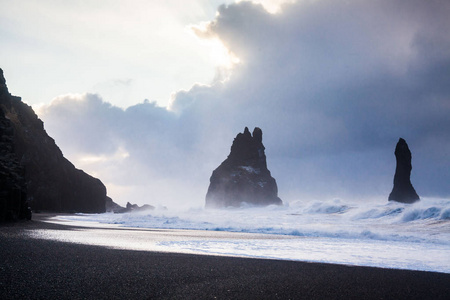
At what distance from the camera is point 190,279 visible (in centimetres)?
584

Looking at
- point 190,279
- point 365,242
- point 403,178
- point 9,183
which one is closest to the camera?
point 190,279

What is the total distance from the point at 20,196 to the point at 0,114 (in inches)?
257

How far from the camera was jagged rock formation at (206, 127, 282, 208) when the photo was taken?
107 meters

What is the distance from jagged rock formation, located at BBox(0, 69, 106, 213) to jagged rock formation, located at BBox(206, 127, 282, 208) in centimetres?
4313

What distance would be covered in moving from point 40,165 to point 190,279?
76.9 m

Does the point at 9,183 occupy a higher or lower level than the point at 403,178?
lower

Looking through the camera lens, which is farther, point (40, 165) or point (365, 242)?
point (40, 165)

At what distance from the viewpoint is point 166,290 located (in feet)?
16.0

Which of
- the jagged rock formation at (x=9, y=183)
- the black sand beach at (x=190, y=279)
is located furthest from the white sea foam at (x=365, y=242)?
the jagged rock formation at (x=9, y=183)

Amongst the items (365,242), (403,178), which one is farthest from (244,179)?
(365,242)

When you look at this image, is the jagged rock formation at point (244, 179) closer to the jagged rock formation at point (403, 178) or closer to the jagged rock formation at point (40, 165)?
the jagged rock formation at point (40, 165)

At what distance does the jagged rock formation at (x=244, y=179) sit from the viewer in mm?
106812

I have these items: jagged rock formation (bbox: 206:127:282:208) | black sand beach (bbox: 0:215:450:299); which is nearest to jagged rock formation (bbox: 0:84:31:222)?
black sand beach (bbox: 0:215:450:299)

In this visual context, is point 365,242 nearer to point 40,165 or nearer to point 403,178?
point 403,178
